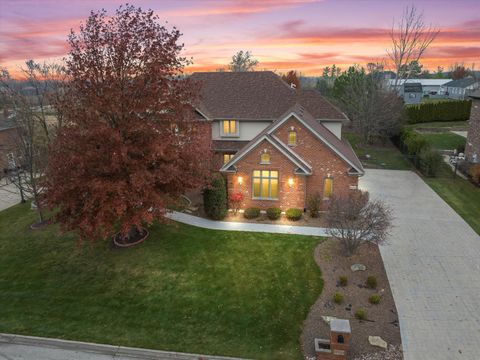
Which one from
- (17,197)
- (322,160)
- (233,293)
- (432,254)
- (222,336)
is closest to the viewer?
(222,336)

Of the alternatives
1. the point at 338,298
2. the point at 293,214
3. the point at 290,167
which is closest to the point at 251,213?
the point at 293,214

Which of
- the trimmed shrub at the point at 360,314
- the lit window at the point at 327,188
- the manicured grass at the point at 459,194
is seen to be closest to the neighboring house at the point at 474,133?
the manicured grass at the point at 459,194

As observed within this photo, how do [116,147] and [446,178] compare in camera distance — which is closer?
[116,147]

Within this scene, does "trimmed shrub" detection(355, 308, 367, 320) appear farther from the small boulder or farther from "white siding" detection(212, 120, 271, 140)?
"white siding" detection(212, 120, 271, 140)

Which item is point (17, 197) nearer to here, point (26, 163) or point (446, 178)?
point (26, 163)

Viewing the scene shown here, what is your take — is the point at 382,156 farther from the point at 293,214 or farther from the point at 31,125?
the point at 31,125

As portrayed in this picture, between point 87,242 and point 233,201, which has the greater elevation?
point 233,201

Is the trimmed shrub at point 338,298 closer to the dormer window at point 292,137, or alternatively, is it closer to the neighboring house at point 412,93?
the dormer window at point 292,137

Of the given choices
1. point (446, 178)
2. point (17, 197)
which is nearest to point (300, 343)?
point (446, 178)

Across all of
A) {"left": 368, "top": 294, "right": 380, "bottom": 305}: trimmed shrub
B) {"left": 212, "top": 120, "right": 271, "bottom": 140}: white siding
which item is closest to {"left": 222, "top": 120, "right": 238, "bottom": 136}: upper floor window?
{"left": 212, "top": 120, "right": 271, "bottom": 140}: white siding
